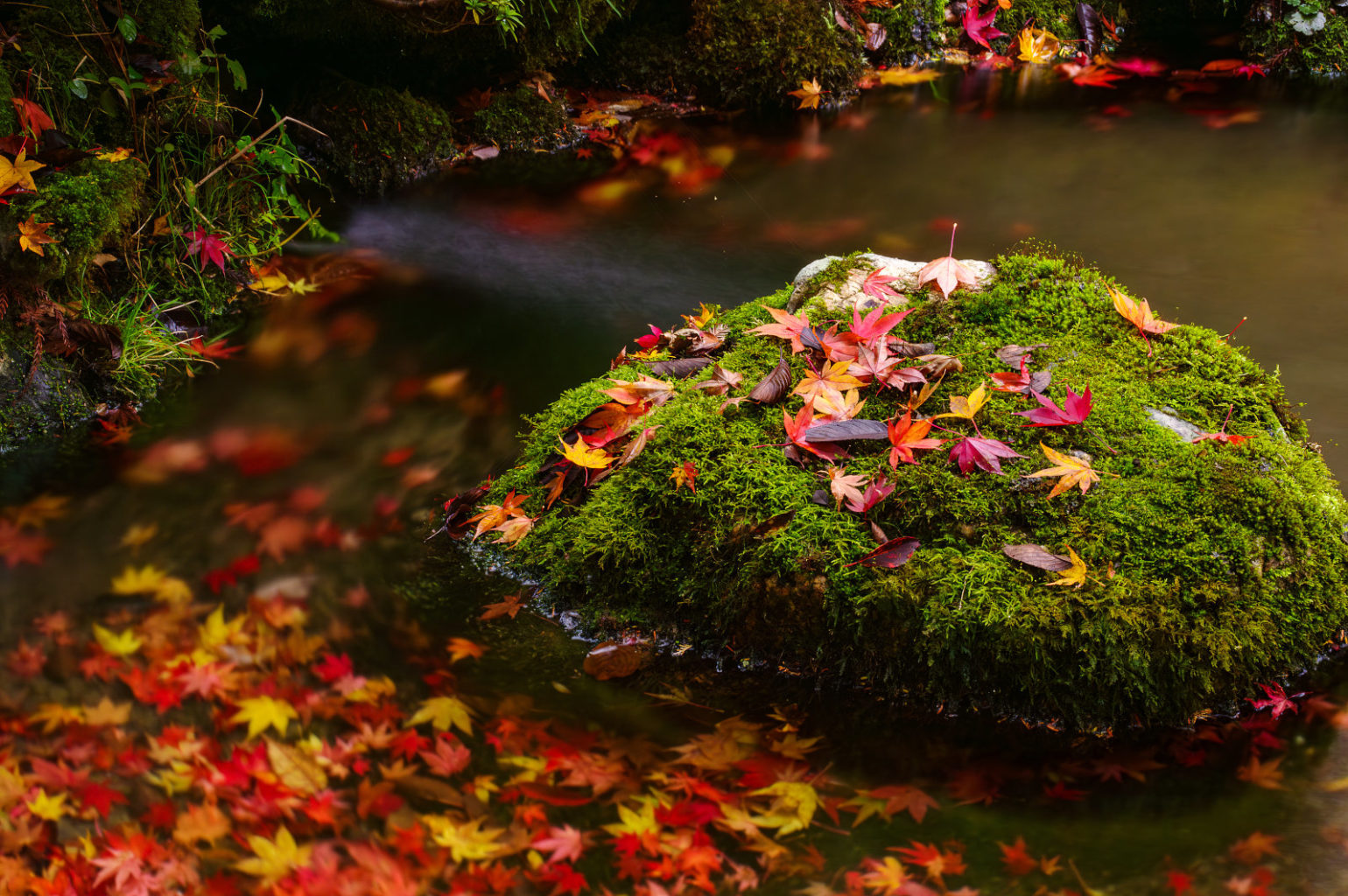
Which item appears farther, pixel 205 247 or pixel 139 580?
pixel 205 247

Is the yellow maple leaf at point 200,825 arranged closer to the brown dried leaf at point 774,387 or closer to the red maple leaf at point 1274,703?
the brown dried leaf at point 774,387

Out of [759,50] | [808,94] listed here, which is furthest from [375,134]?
[808,94]

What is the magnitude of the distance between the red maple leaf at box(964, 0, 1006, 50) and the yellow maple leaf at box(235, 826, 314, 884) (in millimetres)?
8262

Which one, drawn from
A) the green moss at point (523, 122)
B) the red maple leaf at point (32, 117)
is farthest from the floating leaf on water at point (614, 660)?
the green moss at point (523, 122)

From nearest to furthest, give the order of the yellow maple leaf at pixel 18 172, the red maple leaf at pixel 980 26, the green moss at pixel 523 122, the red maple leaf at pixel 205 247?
the yellow maple leaf at pixel 18 172 < the red maple leaf at pixel 205 247 < the green moss at pixel 523 122 < the red maple leaf at pixel 980 26

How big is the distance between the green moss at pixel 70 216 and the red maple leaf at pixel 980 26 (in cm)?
692

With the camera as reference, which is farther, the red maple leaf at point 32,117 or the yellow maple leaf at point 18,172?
the red maple leaf at point 32,117

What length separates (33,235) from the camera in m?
3.67

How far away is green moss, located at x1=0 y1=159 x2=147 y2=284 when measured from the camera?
3697 millimetres

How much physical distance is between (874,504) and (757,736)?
2.29 ft

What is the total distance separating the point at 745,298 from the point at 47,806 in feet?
12.2

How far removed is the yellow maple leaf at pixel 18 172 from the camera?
3.62m

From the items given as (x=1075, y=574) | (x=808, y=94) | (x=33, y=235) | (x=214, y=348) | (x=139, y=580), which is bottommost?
(x=139, y=580)

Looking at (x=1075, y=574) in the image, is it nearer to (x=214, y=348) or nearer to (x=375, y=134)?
(x=214, y=348)
